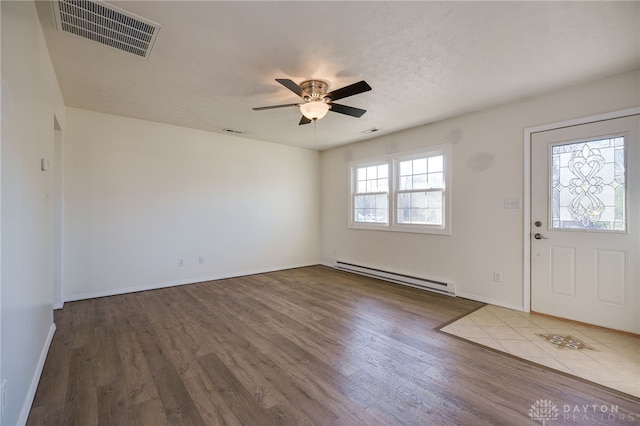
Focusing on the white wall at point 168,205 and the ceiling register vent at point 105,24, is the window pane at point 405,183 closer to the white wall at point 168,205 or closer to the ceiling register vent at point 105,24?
the white wall at point 168,205

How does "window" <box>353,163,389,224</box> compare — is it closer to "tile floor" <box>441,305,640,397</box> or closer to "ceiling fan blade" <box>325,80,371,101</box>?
"tile floor" <box>441,305,640,397</box>

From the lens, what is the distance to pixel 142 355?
242 centimetres

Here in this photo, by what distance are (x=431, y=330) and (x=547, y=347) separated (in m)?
0.98

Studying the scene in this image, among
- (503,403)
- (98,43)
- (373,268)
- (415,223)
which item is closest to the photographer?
(503,403)

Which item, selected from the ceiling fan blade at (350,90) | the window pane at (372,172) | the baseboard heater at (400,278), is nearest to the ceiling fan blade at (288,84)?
the ceiling fan blade at (350,90)

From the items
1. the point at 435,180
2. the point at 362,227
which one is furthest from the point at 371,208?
the point at 435,180

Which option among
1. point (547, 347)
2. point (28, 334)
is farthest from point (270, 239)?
point (547, 347)

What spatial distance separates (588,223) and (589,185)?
0.40 meters

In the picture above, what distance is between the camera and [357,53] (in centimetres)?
242

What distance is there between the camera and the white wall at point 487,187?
3082 mm

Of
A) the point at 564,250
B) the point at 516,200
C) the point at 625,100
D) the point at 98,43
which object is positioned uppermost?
the point at 98,43

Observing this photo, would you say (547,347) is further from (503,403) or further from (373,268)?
(373,268)

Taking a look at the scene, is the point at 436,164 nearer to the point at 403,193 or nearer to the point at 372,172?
the point at 403,193

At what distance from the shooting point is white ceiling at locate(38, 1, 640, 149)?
76.5 inches
